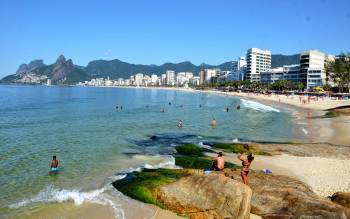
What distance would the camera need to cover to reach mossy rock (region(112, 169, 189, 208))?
16.8 m

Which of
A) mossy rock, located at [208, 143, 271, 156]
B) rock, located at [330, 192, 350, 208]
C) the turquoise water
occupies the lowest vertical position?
the turquoise water

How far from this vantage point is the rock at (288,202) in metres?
12.8

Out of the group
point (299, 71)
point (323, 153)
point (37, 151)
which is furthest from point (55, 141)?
point (299, 71)

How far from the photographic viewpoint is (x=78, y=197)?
17547 millimetres

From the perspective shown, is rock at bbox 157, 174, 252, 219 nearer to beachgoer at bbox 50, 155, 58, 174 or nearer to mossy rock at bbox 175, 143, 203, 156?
beachgoer at bbox 50, 155, 58, 174

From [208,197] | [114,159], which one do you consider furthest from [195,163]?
[208,197]

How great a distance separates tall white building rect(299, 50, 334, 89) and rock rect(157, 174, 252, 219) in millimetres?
164957

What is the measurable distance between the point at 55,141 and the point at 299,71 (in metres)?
172

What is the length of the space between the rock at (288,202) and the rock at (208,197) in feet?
4.64

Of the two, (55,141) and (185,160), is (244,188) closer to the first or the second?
(185,160)

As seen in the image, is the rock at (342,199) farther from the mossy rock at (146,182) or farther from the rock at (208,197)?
the mossy rock at (146,182)

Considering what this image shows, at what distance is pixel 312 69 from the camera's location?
172 meters

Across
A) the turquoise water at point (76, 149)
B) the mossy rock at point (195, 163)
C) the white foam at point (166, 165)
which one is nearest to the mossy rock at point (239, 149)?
the turquoise water at point (76, 149)

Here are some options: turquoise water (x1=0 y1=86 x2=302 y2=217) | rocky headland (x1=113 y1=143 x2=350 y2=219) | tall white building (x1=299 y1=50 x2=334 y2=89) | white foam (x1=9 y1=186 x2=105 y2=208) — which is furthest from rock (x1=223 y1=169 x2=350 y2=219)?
tall white building (x1=299 y1=50 x2=334 y2=89)
